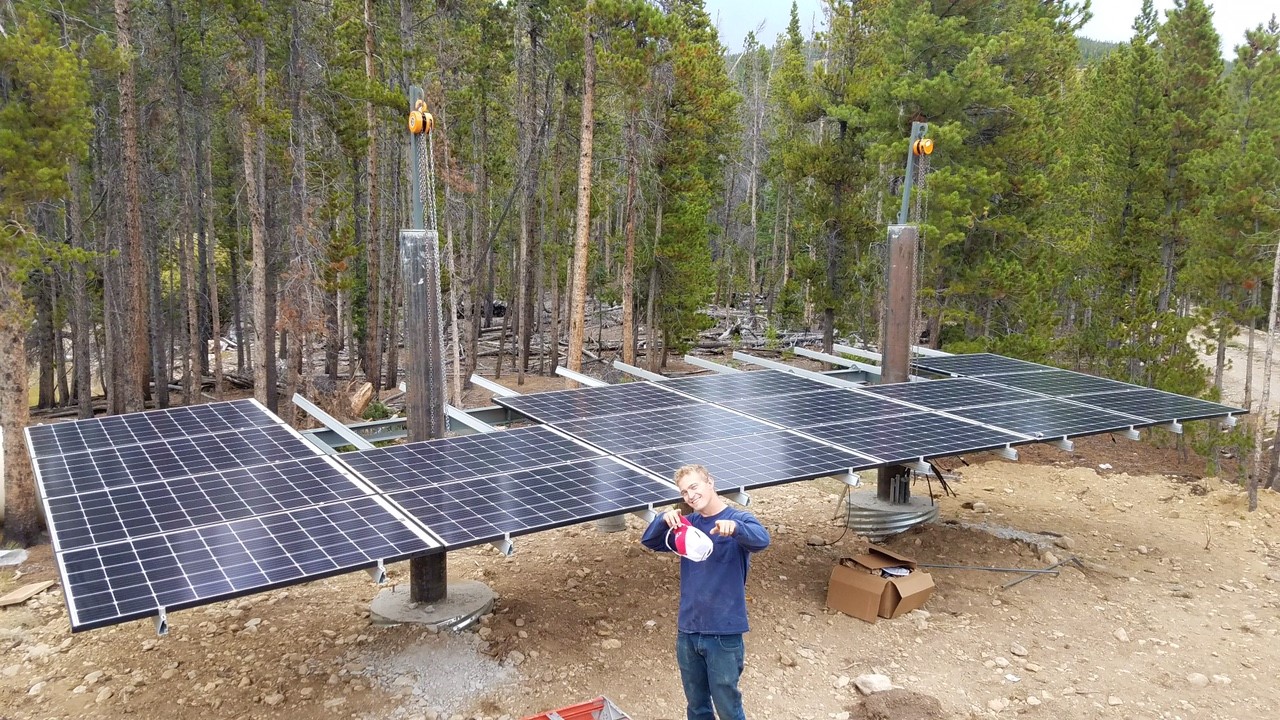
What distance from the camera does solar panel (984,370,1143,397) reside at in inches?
464

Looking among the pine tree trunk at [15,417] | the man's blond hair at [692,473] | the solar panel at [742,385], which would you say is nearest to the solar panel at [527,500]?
the man's blond hair at [692,473]

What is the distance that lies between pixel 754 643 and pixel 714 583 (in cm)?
375

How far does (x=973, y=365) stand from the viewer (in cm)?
1362

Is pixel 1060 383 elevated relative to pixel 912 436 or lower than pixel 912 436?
elevated

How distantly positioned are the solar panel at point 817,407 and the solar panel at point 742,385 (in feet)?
0.93

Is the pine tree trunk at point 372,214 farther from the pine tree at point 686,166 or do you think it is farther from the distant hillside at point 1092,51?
the distant hillside at point 1092,51

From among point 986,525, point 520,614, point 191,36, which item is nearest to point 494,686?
point 520,614

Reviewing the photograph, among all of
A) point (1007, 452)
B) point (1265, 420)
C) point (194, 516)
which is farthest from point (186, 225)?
point (1265, 420)

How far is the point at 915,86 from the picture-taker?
1741 centimetres

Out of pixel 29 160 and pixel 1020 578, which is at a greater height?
pixel 29 160

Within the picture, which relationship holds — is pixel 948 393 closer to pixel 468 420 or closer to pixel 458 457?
pixel 468 420

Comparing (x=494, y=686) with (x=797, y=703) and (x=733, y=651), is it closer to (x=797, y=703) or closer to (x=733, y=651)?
(x=797, y=703)

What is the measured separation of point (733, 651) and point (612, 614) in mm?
4068

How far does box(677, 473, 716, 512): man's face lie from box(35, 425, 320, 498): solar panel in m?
4.68
